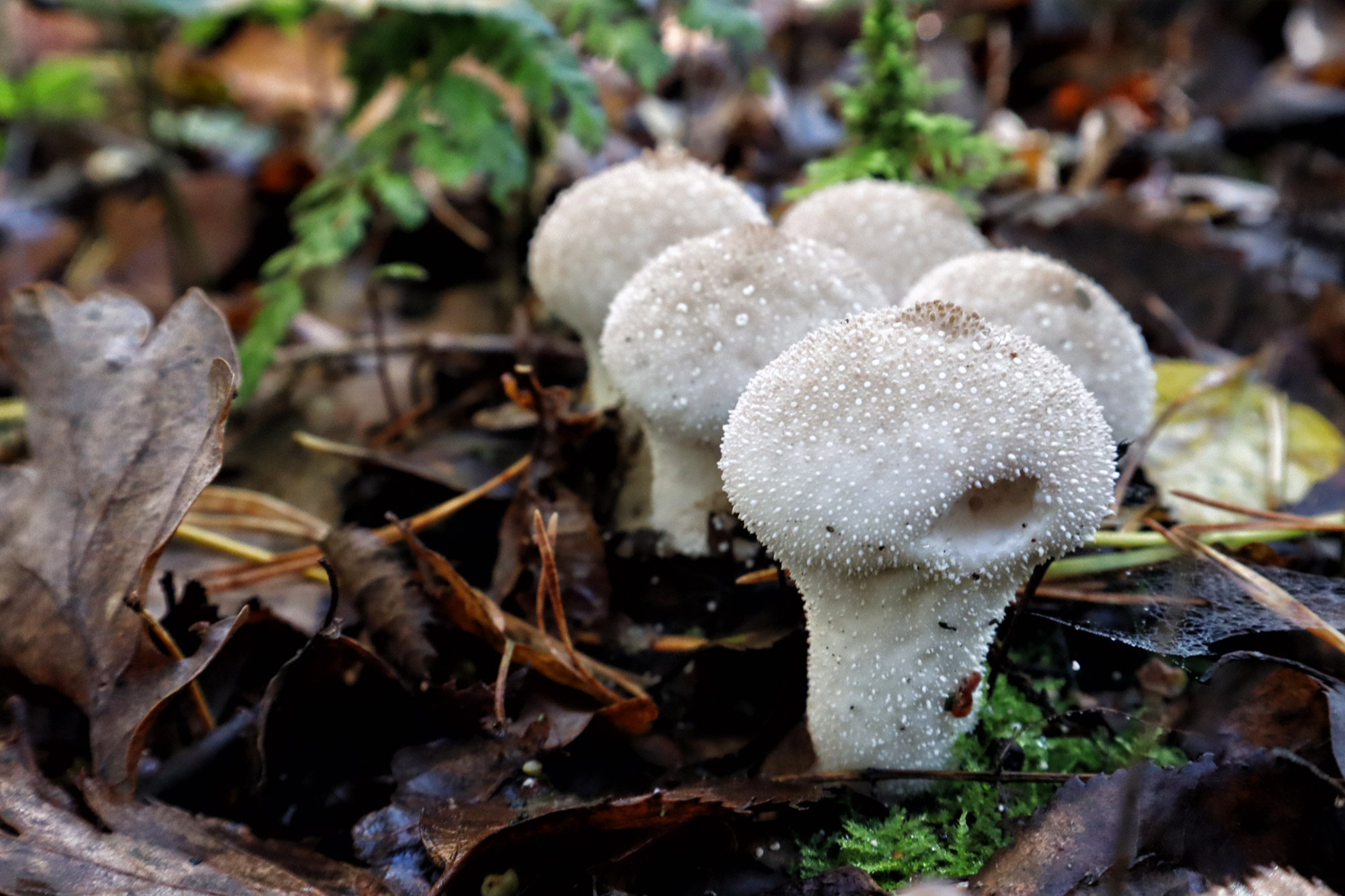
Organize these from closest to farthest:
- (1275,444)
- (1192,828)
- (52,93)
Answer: (1192,828) < (1275,444) < (52,93)

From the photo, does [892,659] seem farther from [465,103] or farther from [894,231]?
[465,103]

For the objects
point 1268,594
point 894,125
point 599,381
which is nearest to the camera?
point 1268,594

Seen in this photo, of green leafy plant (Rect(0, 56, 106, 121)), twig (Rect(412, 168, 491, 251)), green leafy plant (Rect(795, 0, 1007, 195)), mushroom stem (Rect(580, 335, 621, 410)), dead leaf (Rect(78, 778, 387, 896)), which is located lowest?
dead leaf (Rect(78, 778, 387, 896))

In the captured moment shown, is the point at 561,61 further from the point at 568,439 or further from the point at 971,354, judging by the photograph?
the point at 971,354

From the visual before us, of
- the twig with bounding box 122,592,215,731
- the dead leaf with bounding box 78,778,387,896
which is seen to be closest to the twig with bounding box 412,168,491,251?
the twig with bounding box 122,592,215,731

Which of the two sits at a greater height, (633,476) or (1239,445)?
(633,476)

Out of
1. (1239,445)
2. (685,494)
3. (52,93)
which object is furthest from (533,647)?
(52,93)

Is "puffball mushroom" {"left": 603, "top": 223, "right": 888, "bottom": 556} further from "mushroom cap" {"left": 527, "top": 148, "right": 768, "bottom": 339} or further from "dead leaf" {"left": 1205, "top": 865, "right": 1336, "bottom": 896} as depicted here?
"dead leaf" {"left": 1205, "top": 865, "right": 1336, "bottom": 896}
